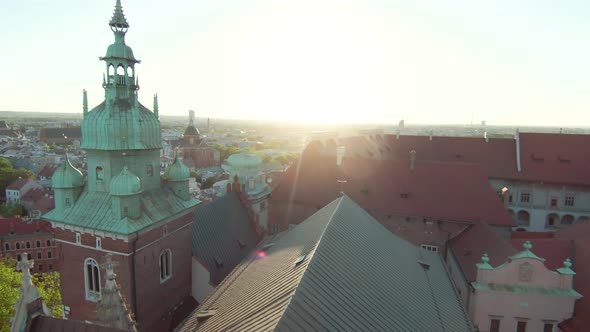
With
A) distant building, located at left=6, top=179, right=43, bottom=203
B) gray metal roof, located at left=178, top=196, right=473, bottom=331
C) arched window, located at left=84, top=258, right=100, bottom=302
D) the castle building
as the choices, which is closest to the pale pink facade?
gray metal roof, located at left=178, top=196, right=473, bottom=331

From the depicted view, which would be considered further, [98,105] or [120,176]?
[98,105]

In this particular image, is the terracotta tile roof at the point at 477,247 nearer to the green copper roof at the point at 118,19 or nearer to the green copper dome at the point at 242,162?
the green copper dome at the point at 242,162

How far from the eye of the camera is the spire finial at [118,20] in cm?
1580

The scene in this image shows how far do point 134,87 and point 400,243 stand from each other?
47.5 feet

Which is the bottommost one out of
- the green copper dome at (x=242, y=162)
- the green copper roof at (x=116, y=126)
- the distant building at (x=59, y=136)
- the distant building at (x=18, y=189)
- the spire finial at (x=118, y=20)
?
the distant building at (x=18, y=189)

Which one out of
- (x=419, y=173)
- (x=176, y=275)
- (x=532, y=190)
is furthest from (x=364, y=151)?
(x=176, y=275)

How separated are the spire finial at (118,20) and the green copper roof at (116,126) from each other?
294 cm

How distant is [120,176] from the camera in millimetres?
15031

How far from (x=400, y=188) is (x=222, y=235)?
15.2 m

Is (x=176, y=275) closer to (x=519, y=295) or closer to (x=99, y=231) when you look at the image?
(x=99, y=231)

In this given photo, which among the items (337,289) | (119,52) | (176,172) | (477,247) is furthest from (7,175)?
(337,289)

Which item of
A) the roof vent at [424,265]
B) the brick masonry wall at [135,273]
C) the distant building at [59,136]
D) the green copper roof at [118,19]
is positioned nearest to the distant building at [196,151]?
→ the distant building at [59,136]

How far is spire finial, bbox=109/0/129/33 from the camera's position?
51.8 ft

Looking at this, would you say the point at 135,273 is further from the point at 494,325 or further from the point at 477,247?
the point at 477,247
